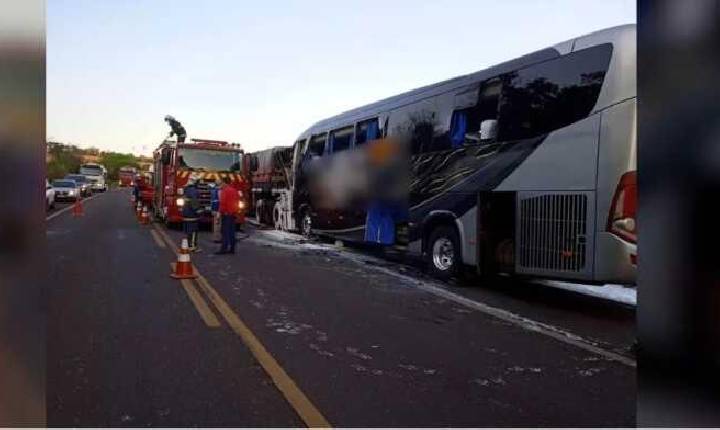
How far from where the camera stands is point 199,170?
1903cm

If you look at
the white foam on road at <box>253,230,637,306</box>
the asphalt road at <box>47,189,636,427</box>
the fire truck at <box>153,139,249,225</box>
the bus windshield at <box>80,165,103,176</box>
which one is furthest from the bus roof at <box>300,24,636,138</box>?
the bus windshield at <box>80,165,103,176</box>

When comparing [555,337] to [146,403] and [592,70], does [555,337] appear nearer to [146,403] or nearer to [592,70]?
[592,70]

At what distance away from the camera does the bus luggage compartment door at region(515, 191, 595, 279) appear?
7.65m

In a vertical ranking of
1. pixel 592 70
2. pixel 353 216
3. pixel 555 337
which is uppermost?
pixel 592 70

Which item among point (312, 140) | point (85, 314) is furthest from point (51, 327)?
point (312, 140)

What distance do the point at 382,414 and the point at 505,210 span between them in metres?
5.79

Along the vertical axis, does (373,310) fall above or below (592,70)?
below

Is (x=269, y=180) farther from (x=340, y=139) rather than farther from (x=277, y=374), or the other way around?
(x=277, y=374)

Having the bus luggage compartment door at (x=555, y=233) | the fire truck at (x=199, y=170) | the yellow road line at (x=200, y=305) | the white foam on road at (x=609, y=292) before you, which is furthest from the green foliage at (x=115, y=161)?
the bus luggage compartment door at (x=555, y=233)

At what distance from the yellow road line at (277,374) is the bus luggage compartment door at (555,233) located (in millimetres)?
4007

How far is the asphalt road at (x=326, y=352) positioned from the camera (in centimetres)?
425

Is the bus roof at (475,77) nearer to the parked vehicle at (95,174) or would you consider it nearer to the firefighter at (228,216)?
the firefighter at (228,216)

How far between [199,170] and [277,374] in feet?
48.7

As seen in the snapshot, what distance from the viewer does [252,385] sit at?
4723 mm
